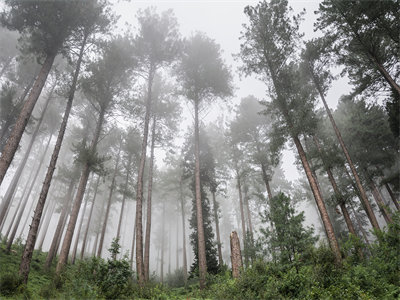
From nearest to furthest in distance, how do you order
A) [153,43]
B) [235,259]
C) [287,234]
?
1. [287,234]
2. [235,259]
3. [153,43]

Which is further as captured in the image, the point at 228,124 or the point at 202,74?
the point at 228,124

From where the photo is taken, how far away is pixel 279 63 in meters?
12.2

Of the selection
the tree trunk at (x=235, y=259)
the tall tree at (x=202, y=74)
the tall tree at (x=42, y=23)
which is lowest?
the tree trunk at (x=235, y=259)

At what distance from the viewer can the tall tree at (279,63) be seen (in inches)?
438

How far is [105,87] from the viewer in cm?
1357

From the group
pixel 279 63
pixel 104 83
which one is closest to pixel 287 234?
pixel 279 63

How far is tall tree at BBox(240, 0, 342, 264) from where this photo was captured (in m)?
11.1

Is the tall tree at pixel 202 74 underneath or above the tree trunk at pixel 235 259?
above

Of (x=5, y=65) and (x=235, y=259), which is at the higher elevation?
(x=5, y=65)

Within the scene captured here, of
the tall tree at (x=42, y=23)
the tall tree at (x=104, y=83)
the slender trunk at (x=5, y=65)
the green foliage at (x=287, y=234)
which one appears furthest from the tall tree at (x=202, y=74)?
the slender trunk at (x=5, y=65)

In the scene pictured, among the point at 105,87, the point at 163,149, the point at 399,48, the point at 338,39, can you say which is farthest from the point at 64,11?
the point at 399,48

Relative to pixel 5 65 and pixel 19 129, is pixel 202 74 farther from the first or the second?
pixel 5 65

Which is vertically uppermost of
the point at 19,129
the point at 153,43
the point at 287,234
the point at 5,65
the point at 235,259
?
the point at 5,65

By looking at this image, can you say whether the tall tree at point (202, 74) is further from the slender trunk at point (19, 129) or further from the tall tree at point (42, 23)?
the slender trunk at point (19, 129)
